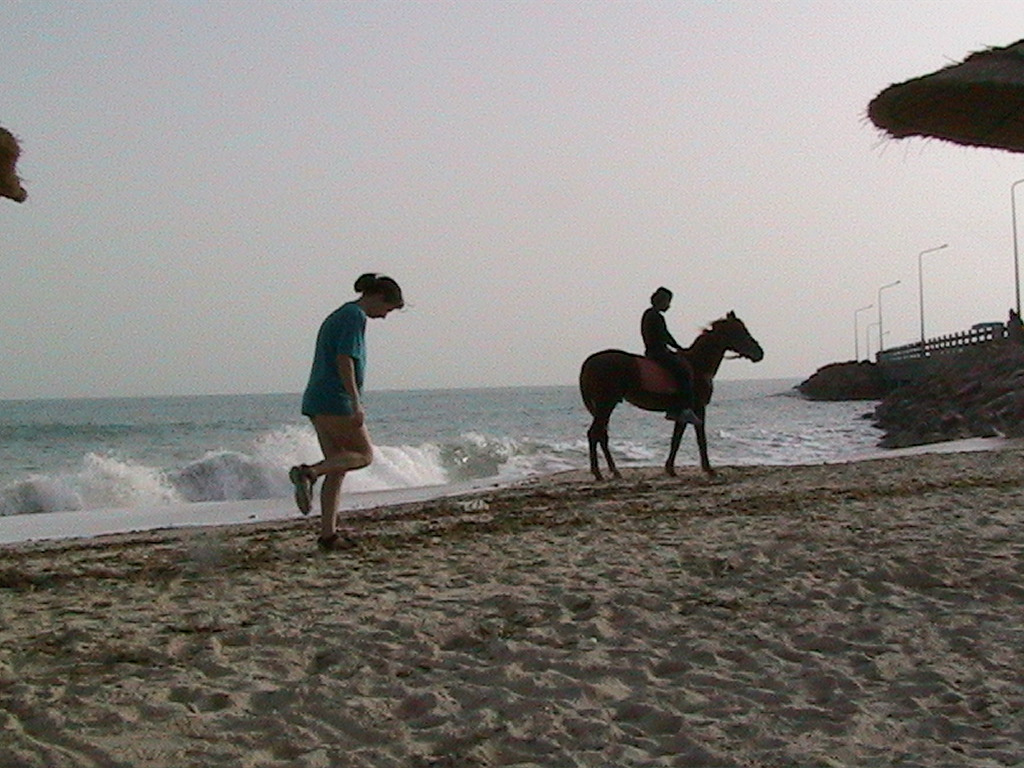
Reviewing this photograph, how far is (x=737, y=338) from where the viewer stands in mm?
12914

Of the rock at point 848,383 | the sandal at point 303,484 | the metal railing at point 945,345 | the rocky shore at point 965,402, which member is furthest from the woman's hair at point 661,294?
the rock at point 848,383

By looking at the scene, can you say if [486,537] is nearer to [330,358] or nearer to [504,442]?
[330,358]

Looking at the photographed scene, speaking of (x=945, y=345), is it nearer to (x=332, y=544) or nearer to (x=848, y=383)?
(x=848, y=383)

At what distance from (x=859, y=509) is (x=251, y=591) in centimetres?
480

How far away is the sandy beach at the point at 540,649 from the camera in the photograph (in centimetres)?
360

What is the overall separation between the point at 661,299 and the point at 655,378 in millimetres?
982

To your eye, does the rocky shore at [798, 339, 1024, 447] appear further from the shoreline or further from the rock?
the rock

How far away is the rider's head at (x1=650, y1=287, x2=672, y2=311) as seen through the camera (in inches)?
475

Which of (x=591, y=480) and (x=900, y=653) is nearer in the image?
(x=900, y=653)

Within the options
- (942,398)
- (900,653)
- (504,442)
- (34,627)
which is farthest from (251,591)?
(942,398)

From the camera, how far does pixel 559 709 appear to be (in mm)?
3895

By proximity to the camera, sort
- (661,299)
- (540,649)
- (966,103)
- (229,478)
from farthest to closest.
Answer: (229,478) → (661,299) → (966,103) → (540,649)

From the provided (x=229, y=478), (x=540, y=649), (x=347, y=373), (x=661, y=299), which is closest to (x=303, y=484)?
(x=347, y=373)

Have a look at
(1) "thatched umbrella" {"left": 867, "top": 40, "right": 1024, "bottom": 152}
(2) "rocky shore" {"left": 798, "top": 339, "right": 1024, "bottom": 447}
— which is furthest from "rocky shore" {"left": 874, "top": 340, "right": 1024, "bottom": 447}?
(1) "thatched umbrella" {"left": 867, "top": 40, "right": 1024, "bottom": 152}
